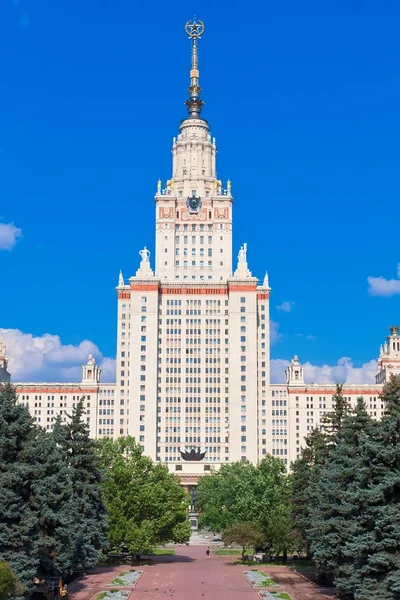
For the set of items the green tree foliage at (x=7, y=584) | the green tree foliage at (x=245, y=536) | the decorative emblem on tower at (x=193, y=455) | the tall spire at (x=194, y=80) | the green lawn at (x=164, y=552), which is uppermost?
the tall spire at (x=194, y=80)

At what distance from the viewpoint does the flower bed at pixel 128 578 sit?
62.9m

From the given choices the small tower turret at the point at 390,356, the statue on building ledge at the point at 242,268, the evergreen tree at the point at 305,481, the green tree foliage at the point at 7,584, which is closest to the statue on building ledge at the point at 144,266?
the statue on building ledge at the point at 242,268

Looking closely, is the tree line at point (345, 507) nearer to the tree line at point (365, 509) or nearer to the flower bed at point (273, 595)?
the tree line at point (365, 509)

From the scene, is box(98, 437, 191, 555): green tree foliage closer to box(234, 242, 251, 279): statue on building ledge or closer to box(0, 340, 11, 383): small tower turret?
box(234, 242, 251, 279): statue on building ledge

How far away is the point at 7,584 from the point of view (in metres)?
39.6

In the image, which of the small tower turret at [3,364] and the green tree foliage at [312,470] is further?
the small tower turret at [3,364]

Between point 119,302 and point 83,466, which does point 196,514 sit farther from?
point 83,466

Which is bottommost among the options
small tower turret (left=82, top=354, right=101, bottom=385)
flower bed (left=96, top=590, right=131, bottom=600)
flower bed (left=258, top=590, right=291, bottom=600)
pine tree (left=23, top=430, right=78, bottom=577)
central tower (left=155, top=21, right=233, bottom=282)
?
flower bed (left=258, top=590, right=291, bottom=600)

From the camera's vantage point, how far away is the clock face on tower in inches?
6772

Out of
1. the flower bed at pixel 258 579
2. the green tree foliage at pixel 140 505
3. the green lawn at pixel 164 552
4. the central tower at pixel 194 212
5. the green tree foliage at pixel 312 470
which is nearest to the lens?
the flower bed at pixel 258 579

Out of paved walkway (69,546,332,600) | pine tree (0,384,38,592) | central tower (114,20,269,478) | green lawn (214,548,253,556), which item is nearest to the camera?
pine tree (0,384,38,592)

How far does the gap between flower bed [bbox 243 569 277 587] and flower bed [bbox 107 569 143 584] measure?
9.14 meters

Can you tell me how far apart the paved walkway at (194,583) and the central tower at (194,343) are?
76.5 metres

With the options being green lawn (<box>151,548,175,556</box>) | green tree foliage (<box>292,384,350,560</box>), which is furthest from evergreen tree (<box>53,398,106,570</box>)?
green lawn (<box>151,548,175,556</box>)
